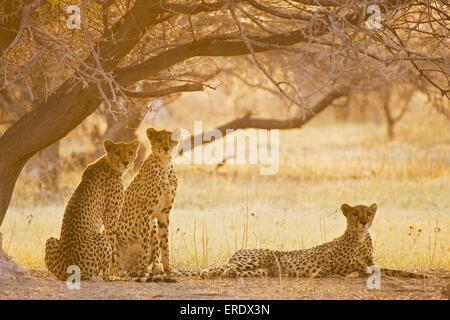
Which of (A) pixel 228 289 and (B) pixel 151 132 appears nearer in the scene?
(A) pixel 228 289

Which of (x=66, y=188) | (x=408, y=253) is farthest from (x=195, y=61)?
(x=66, y=188)

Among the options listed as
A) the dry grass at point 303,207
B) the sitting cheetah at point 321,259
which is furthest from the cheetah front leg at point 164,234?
the dry grass at point 303,207

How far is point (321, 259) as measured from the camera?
832cm

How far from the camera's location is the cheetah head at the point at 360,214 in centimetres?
833

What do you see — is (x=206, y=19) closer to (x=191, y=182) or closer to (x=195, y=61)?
(x=195, y=61)

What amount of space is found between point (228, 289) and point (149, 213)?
1.16m

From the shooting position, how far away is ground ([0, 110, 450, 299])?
7.30 metres

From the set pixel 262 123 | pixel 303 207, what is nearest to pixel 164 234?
pixel 303 207

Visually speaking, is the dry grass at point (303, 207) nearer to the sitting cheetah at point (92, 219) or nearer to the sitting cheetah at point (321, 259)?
the sitting cheetah at point (321, 259)

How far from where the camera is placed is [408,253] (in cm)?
930

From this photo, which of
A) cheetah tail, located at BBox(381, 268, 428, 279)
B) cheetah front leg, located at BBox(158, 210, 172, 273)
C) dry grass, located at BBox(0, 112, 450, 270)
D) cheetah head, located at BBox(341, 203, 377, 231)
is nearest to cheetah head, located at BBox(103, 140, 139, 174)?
cheetah front leg, located at BBox(158, 210, 172, 273)

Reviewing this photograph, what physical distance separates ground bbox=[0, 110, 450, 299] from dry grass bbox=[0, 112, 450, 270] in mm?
16

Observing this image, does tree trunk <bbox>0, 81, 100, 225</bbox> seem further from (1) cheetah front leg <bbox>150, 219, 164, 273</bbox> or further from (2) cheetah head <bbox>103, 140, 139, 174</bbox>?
(1) cheetah front leg <bbox>150, 219, 164, 273</bbox>

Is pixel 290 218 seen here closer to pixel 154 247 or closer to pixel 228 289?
pixel 154 247
